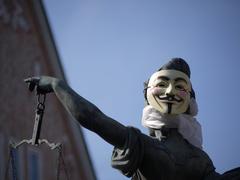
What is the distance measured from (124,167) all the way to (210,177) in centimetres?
46

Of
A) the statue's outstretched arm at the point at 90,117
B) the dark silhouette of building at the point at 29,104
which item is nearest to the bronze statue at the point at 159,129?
the statue's outstretched arm at the point at 90,117

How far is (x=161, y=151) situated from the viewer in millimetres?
3832

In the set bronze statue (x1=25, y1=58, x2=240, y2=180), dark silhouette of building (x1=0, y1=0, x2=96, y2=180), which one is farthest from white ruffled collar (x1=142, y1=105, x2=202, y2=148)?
dark silhouette of building (x1=0, y1=0, x2=96, y2=180)

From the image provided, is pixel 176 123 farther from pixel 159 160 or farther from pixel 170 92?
pixel 159 160

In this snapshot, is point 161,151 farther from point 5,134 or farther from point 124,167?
point 5,134

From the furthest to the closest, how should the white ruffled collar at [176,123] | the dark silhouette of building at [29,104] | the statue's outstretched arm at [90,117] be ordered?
the dark silhouette of building at [29,104], the white ruffled collar at [176,123], the statue's outstretched arm at [90,117]

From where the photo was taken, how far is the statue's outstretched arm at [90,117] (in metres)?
3.64

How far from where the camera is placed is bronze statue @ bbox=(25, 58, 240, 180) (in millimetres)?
3678

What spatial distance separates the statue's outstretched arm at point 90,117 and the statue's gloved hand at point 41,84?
0.05 metres

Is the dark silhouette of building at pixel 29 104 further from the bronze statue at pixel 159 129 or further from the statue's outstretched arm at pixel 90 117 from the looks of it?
the statue's outstretched arm at pixel 90 117

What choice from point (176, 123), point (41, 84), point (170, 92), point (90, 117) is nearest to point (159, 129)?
point (176, 123)

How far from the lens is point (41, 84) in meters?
3.80

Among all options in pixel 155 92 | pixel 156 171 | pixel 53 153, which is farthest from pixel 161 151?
pixel 53 153

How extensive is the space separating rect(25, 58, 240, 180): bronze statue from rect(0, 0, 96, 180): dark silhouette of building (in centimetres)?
655
